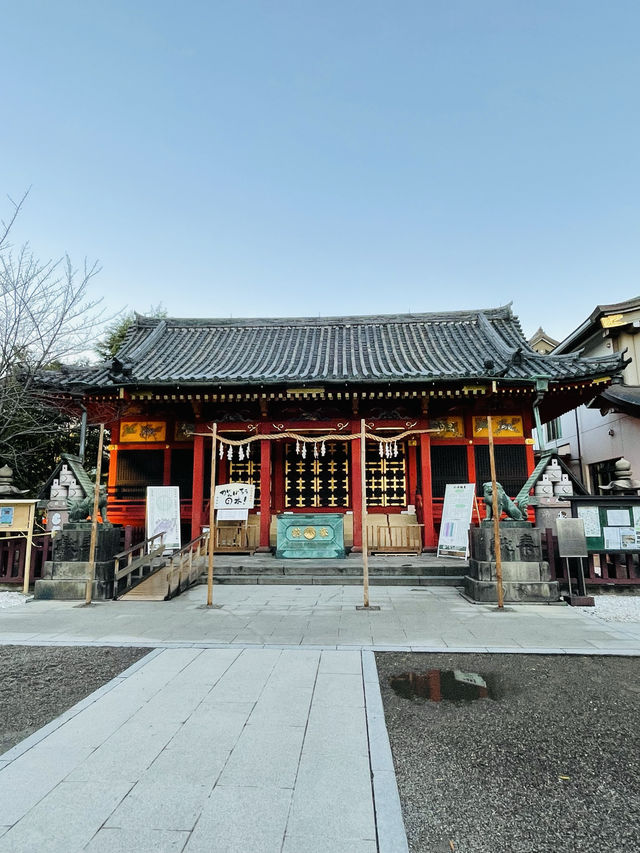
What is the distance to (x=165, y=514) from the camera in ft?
40.0

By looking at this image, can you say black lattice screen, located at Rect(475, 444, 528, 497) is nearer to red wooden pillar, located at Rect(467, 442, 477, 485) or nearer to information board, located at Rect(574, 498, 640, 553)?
red wooden pillar, located at Rect(467, 442, 477, 485)

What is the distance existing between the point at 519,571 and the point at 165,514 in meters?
8.68

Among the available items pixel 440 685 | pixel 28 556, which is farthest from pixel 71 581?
pixel 440 685

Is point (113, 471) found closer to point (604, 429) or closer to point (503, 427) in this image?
point (503, 427)

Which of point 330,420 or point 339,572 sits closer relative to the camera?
point 339,572

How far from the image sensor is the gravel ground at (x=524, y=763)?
2361mm

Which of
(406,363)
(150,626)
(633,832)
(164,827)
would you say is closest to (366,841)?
(164,827)

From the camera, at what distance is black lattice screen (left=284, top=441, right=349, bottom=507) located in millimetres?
14047

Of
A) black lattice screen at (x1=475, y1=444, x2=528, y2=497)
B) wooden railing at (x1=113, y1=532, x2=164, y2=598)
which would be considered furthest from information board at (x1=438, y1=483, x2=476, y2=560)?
wooden railing at (x1=113, y1=532, x2=164, y2=598)

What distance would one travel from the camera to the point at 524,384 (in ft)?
40.0

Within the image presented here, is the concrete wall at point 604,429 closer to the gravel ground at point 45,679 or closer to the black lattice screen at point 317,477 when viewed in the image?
the black lattice screen at point 317,477

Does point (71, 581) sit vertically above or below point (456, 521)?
below

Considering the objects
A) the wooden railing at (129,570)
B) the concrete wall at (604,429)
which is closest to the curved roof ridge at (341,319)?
the concrete wall at (604,429)

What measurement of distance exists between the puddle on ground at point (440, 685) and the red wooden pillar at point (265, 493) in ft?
27.6
